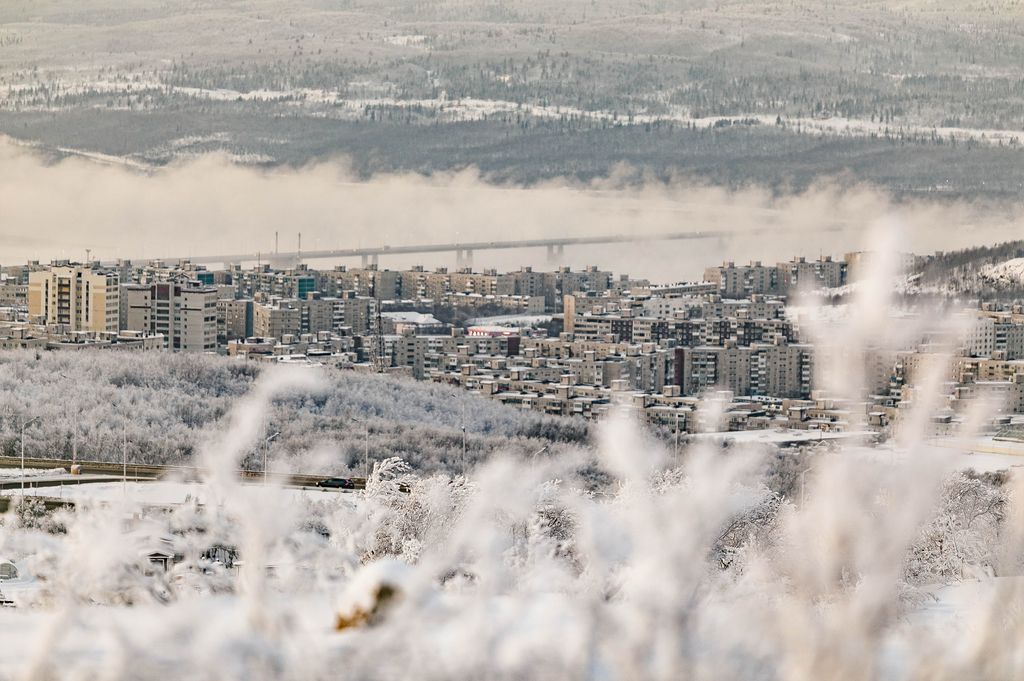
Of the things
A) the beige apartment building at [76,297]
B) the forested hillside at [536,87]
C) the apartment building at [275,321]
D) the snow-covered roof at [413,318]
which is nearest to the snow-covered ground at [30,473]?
the beige apartment building at [76,297]

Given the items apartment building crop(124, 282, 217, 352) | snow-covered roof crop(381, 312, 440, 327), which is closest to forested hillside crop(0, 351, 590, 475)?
apartment building crop(124, 282, 217, 352)

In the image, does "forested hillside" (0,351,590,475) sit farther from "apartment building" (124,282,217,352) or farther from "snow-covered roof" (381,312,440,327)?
"snow-covered roof" (381,312,440,327)

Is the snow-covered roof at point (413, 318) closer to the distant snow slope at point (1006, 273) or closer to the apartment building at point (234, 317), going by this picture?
the apartment building at point (234, 317)

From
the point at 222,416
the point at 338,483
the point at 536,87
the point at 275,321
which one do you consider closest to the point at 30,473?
the point at 338,483

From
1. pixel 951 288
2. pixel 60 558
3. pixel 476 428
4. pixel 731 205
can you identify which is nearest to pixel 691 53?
pixel 731 205

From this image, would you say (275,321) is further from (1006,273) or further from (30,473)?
(30,473)

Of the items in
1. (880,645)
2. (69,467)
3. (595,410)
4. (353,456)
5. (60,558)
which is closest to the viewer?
(880,645)

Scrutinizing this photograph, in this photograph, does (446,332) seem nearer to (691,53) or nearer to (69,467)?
(69,467)
